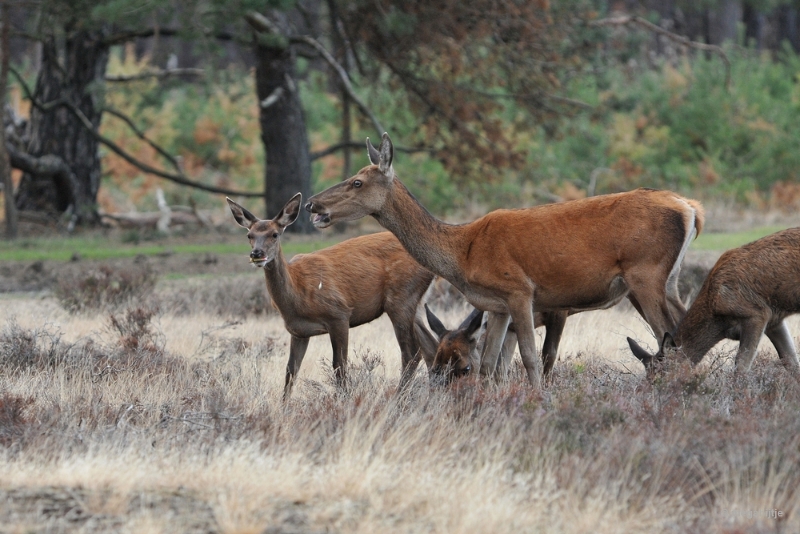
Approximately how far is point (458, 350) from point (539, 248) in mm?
1178

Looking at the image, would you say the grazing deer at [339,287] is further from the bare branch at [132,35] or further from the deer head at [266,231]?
the bare branch at [132,35]

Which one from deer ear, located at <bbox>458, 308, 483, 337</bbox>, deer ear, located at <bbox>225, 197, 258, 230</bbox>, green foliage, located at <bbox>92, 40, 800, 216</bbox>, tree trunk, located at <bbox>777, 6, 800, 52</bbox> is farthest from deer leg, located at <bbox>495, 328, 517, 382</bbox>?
tree trunk, located at <bbox>777, 6, 800, 52</bbox>

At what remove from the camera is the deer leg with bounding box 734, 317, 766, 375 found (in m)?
9.93

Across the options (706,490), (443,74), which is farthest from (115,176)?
(706,490)

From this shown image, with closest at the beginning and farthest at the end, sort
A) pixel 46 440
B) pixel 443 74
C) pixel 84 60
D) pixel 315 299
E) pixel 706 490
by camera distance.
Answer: pixel 706 490 < pixel 46 440 < pixel 315 299 < pixel 443 74 < pixel 84 60

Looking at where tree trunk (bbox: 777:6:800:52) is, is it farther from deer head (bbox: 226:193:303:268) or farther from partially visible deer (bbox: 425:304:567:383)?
deer head (bbox: 226:193:303:268)

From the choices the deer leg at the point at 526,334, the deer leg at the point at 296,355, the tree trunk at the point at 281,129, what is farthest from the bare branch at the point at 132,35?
the deer leg at the point at 526,334

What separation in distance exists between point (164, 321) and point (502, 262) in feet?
18.6

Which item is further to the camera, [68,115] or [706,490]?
[68,115]

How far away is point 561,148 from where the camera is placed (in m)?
32.9

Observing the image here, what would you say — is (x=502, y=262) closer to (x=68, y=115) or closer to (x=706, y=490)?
(x=706, y=490)

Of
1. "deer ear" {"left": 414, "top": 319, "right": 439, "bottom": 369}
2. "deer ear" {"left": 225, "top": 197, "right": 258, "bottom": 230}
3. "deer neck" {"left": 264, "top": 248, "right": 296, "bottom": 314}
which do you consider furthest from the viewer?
"deer ear" {"left": 414, "top": 319, "right": 439, "bottom": 369}

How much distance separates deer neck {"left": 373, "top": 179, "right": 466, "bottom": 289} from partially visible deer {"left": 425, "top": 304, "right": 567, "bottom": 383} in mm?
511

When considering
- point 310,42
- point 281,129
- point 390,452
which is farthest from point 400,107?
point 390,452
